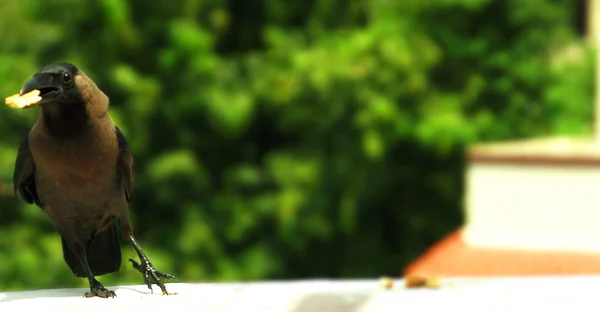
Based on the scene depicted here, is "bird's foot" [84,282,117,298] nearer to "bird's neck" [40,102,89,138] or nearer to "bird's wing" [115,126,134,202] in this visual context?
"bird's wing" [115,126,134,202]

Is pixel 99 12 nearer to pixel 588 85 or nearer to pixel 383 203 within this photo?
pixel 383 203

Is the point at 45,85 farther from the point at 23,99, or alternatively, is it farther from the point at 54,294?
the point at 54,294

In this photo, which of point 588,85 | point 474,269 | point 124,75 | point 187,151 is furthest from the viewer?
point 588,85

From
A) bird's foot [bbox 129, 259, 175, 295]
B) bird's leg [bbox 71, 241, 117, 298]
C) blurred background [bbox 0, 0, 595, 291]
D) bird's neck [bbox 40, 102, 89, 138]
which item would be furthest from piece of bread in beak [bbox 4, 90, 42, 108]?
blurred background [bbox 0, 0, 595, 291]

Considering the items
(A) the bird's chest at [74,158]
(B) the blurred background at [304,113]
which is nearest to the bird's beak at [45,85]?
(A) the bird's chest at [74,158]

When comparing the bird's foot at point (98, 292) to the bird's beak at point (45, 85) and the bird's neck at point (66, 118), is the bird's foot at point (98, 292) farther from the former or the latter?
the bird's beak at point (45, 85)

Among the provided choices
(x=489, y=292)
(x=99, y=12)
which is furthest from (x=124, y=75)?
(x=489, y=292)
